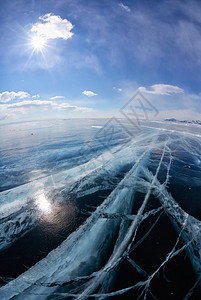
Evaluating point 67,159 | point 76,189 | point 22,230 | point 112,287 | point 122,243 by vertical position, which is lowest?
point 112,287

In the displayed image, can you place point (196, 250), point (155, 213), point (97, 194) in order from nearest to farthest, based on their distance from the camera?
point (196, 250), point (155, 213), point (97, 194)

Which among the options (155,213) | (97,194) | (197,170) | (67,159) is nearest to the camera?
(155,213)

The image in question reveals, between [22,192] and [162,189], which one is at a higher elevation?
[22,192]

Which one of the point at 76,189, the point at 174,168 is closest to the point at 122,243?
the point at 76,189

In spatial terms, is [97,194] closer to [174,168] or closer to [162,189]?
[162,189]

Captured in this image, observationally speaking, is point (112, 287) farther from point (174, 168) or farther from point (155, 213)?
point (174, 168)

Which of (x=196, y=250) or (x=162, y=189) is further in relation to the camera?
(x=162, y=189)

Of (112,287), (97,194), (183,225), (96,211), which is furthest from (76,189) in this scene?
(183,225)
